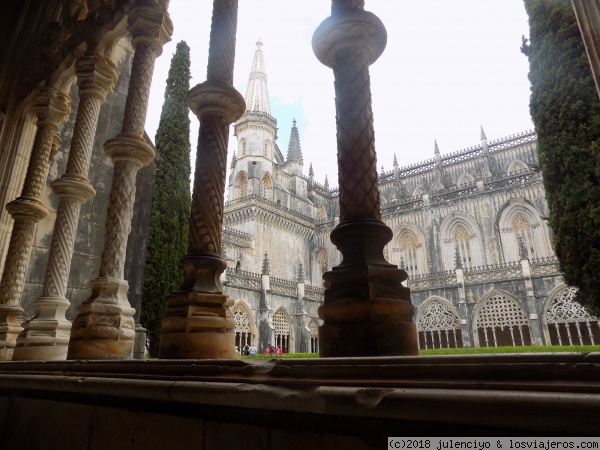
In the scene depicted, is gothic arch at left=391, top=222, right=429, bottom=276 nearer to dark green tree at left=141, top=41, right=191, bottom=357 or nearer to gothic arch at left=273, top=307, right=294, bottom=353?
gothic arch at left=273, top=307, right=294, bottom=353

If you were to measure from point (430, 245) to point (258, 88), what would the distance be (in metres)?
17.5

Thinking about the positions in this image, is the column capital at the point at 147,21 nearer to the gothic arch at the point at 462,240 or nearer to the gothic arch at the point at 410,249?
the gothic arch at the point at 462,240

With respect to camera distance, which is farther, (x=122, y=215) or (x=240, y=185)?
(x=240, y=185)

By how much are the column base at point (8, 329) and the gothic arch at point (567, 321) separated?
19558 mm

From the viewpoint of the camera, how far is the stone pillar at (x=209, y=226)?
195 centimetres

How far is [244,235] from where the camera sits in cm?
2564

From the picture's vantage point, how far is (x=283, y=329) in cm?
2130

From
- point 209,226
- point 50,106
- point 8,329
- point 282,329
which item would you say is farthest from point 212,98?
point 282,329

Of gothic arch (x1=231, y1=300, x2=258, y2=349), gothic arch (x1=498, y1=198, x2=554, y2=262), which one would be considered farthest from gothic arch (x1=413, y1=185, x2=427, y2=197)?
gothic arch (x1=231, y1=300, x2=258, y2=349)

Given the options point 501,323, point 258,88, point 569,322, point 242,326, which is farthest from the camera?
point 258,88

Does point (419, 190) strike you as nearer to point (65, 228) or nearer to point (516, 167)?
point (516, 167)

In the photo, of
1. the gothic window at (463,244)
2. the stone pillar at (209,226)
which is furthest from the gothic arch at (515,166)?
the stone pillar at (209,226)

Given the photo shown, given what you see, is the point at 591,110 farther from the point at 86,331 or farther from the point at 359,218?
the point at 86,331

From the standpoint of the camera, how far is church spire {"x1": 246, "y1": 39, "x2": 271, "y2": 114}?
3061 cm
